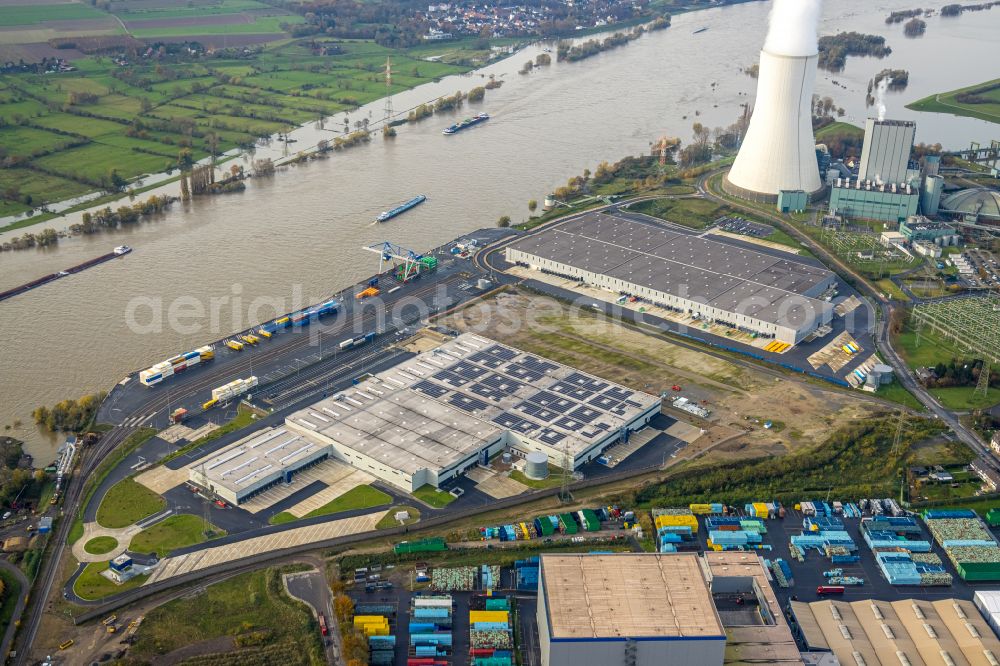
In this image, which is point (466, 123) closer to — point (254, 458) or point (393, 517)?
point (254, 458)

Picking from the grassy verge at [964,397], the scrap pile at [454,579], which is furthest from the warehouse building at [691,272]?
the scrap pile at [454,579]

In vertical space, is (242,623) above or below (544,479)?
below

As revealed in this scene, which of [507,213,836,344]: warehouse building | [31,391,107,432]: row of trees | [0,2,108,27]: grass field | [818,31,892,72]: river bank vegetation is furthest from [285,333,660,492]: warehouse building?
[0,2,108,27]: grass field

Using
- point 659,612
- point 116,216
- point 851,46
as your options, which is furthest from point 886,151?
point 851,46

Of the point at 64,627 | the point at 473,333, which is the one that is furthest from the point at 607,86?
the point at 64,627

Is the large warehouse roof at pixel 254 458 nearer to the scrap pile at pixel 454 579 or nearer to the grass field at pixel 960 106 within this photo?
the scrap pile at pixel 454 579

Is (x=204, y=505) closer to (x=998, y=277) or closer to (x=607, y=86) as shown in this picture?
(x=998, y=277)
